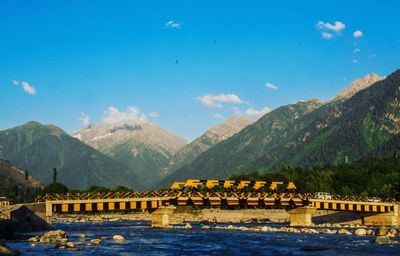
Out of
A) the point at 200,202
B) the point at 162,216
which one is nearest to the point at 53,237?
the point at 162,216

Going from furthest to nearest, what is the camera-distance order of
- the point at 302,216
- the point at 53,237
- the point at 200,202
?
the point at 302,216 < the point at 200,202 < the point at 53,237

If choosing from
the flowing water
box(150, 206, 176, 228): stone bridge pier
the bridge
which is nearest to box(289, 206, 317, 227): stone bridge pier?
the bridge

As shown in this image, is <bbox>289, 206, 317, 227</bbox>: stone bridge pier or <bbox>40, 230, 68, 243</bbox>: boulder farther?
<bbox>289, 206, 317, 227</bbox>: stone bridge pier

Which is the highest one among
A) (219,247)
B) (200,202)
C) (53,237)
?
(200,202)

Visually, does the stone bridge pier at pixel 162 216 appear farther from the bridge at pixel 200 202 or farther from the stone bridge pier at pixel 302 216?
the stone bridge pier at pixel 302 216

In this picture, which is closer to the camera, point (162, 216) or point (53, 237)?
point (53, 237)

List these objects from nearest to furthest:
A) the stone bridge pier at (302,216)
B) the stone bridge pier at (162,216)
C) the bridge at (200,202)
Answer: the bridge at (200,202)
the stone bridge pier at (162,216)
the stone bridge pier at (302,216)

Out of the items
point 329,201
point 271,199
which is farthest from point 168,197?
point 329,201

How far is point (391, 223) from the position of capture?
497 feet

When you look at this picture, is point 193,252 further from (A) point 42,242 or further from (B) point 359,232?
(B) point 359,232

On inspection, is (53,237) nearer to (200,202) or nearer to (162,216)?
(162,216)

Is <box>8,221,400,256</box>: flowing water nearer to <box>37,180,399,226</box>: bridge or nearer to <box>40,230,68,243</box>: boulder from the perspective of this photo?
<box>40,230,68,243</box>: boulder

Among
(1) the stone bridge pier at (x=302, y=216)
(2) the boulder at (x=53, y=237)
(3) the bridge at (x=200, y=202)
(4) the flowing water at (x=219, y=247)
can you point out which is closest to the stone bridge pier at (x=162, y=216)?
(3) the bridge at (x=200, y=202)

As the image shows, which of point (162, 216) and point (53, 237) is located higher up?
point (162, 216)
